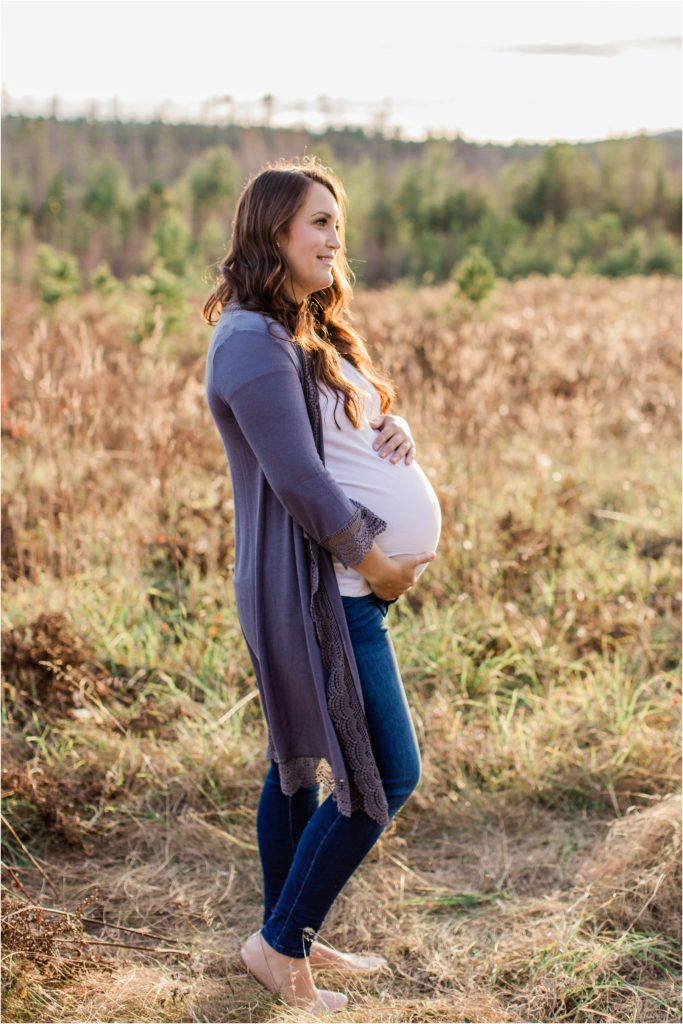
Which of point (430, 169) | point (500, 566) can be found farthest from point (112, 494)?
point (430, 169)

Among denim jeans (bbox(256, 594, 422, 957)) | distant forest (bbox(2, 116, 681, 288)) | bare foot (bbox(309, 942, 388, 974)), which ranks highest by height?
distant forest (bbox(2, 116, 681, 288))

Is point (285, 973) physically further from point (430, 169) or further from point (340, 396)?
point (430, 169)

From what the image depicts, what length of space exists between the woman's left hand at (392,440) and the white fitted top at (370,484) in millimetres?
13

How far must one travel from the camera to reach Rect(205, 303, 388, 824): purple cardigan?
1944 millimetres

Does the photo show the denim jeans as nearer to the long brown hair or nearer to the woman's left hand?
the woman's left hand

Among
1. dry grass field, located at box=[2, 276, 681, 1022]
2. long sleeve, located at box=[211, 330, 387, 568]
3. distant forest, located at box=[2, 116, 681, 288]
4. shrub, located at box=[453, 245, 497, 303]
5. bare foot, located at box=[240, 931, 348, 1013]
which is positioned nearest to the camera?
long sleeve, located at box=[211, 330, 387, 568]

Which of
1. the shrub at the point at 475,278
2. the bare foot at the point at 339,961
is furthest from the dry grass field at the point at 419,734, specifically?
the shrub at the point at 475,278

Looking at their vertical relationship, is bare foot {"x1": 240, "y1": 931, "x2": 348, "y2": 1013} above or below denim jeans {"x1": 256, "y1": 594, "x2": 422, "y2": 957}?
below

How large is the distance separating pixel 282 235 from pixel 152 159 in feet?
287

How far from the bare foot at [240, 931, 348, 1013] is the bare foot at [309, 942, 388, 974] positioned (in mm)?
118

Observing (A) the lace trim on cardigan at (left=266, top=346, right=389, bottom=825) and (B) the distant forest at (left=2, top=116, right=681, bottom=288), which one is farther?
(B) the distant forest at (left=2, top=116, right=681, bottom=288)

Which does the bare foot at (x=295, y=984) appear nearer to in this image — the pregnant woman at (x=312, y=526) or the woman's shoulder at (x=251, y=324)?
the pregnant woman at (x=312, y=526)

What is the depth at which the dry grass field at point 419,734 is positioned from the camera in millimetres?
2447

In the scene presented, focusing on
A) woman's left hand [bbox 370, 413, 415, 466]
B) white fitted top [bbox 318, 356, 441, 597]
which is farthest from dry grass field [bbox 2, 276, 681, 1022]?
woman's left hand [bbox 370, 413, 415, 466]
